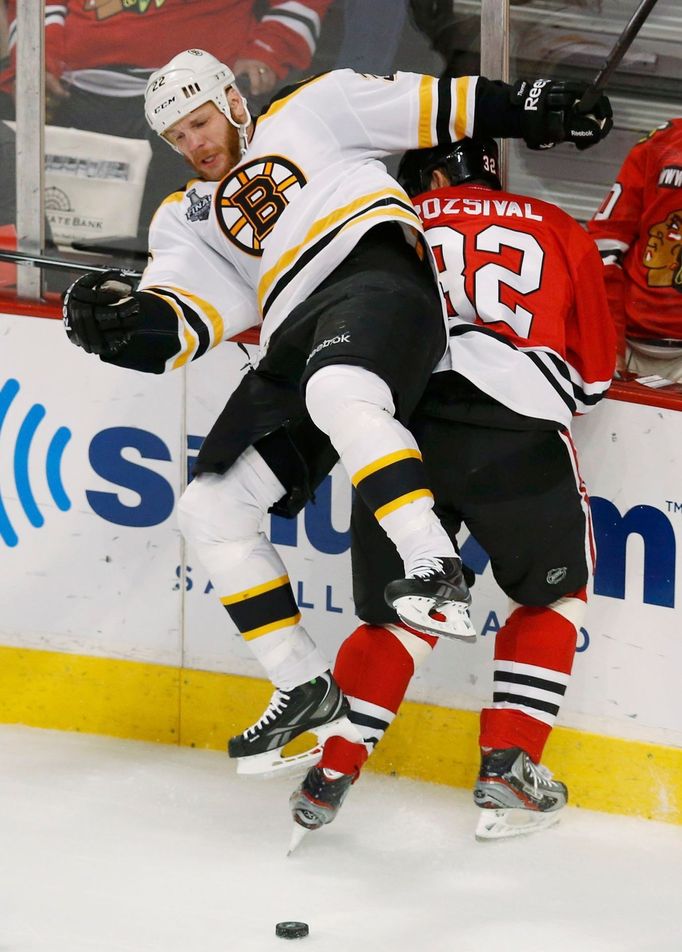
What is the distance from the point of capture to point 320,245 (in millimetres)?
2539

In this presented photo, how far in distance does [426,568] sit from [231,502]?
1.75 ft

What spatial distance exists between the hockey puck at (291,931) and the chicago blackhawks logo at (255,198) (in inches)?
43.5

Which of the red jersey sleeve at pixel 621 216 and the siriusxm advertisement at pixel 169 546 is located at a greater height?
the red jersey sleeve at pixel 621 216

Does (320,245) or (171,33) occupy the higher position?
(171,33)

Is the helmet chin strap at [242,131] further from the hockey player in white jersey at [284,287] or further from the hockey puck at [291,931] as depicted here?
the hockey puck at [291,931]

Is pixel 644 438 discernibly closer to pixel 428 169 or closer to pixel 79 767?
pixel 428 169

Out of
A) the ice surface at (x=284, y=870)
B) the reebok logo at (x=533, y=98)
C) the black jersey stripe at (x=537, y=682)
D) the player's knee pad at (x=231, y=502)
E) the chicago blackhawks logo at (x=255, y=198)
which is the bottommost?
the ice surface at (x=284, y=870)

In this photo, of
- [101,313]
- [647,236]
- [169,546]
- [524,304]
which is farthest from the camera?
[647,236]

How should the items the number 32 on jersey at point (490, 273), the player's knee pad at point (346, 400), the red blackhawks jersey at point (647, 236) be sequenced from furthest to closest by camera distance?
the red blackhawks jersey at point (647, 236)
the number 32 on jersey at point (490, 273)
the player's knee pad at point (346, 400)

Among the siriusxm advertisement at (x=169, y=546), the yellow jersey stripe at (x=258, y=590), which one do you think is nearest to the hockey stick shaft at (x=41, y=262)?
the siriusxm advertisement at (x=169, y=546)

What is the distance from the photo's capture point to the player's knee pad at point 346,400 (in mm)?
2219

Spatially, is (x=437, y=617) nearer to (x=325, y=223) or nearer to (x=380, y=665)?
(x=380, y=665)

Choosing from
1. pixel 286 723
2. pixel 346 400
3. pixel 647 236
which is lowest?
pixel 286 723

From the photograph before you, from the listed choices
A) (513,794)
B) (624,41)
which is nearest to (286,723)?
(513,794)
